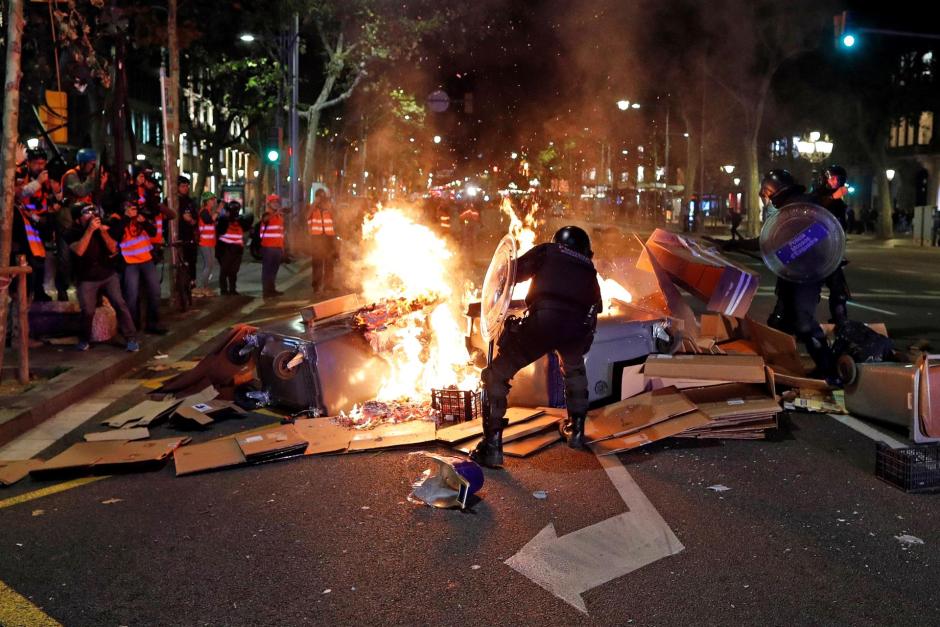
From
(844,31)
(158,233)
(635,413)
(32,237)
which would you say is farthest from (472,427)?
(844,31)

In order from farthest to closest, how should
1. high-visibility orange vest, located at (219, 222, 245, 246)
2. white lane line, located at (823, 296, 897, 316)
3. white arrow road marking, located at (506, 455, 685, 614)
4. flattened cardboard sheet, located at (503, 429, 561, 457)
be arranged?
high-visibility orange vest, located at (219, 222, 245, 246), white lane line, located at (823, 296, 897, 316), flattened cardboard sheet, located at (503, 429, 561, 457), white arrow road marking, located at (506, 455, 685, 614)

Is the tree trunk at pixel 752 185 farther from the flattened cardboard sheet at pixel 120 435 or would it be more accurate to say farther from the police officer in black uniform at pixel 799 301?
the flattened cardboard sheet at pixel 120 435

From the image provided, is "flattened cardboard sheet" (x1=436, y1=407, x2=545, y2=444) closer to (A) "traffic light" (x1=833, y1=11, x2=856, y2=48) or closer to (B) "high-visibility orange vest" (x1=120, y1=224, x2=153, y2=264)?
(B) "high-visibility orange vest" (x1=120, y1=224, x2=153, y2=264)

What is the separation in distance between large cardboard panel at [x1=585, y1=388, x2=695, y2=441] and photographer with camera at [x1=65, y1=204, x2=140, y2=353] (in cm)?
561

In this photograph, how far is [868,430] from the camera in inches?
260

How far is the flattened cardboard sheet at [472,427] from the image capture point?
243 inches

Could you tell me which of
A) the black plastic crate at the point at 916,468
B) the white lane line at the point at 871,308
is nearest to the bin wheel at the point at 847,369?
the black plastic crate at the point at 916,468

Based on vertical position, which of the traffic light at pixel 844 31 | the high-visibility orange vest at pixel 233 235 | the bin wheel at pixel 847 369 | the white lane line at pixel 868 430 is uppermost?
the traffic light at pixel 844 31

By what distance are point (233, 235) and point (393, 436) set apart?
10.0 metres

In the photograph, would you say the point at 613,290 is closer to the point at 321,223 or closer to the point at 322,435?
the point at 322,435

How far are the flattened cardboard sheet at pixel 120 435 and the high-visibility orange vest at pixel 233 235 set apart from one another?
914 cm

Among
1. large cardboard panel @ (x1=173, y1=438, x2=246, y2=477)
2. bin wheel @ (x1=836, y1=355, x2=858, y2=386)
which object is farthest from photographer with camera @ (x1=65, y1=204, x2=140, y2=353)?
bin wheel @ (x1=836, y1=355, x2=858, y2=386)

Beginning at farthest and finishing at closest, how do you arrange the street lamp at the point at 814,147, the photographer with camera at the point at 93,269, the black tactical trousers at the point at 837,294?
the street lamp at the point at 814,147, the photographer with camera at the point at 93,269, the black tactical trousers at the point at 837,294

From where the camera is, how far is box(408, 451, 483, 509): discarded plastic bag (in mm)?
4949
